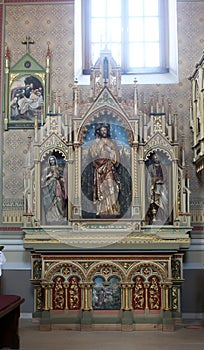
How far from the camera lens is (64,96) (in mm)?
10359

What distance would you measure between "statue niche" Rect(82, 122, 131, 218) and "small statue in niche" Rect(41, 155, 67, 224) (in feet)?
1.20

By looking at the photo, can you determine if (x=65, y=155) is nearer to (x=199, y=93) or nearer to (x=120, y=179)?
(x=120, y=179)

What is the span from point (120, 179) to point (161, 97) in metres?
1.95

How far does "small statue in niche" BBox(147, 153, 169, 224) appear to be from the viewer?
9.30 meters

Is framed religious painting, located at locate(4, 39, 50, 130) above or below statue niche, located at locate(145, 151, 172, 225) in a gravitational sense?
above

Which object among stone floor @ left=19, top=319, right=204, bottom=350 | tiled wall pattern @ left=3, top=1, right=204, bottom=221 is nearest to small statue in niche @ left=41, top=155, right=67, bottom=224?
tiled wall pattern @ left=3, top=1, right=204, bottom=221

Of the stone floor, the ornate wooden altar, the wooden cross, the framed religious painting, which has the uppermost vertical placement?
the wooden cross

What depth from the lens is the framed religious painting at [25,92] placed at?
33.8 ft

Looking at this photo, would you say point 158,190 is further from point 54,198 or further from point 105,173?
point 54,198

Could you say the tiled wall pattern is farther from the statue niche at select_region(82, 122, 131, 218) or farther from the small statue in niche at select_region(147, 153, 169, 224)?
the statue niche at select_region(82, 122, 131, 218)

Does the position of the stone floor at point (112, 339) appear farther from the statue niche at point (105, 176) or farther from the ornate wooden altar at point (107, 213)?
the statue niche at point (105, 176)

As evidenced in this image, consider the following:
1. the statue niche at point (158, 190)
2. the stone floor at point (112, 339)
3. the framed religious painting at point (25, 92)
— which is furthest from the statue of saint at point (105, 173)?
the stone floor at point (112, 339)

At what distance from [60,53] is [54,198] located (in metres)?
2.96

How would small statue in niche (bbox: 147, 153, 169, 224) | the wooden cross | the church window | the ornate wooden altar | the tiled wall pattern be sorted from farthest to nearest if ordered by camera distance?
the church window
the wooden cross
the tiled wall pattern
small statue in niche (bbox: 147, 153, 169, 224)
the ornate wooden altar
